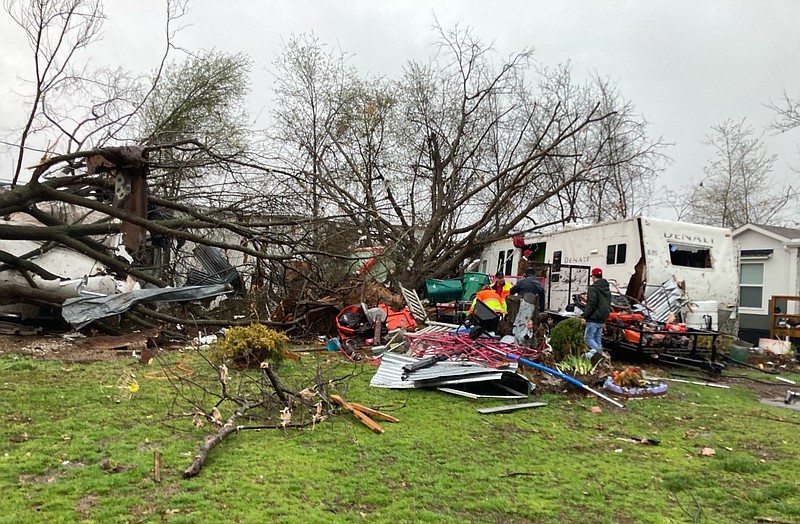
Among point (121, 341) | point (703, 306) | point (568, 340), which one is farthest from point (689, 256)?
point (121, 341)

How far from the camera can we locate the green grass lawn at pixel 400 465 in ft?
11.5

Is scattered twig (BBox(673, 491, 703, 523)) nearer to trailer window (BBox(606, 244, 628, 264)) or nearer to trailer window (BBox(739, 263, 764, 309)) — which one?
trailer window (BBox(606, 244, 628, 264))

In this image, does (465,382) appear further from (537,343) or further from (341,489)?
(341,489)

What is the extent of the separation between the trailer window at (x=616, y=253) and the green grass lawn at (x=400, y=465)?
16.1ft

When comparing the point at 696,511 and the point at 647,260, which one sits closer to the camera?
the point at 696,511

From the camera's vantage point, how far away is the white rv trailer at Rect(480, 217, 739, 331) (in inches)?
430

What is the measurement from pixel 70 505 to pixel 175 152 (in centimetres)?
1060

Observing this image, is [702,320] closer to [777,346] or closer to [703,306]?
[703,306]

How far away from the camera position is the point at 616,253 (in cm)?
1146

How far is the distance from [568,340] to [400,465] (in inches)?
173

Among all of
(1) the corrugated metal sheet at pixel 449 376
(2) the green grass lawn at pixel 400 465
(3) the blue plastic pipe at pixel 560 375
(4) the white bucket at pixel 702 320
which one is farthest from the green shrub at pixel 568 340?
(4) the white bucket at pixel 702 320

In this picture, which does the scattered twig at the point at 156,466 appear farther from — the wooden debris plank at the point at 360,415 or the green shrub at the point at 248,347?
the green shrub at the point at 248,347

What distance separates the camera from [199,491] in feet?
11.9

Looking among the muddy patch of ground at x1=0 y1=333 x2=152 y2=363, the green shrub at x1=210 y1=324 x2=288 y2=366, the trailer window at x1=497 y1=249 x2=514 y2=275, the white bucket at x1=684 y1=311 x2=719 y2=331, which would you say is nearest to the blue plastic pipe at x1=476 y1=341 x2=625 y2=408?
the green shrub at x1=210 y1=324 x2=288 y2=366
